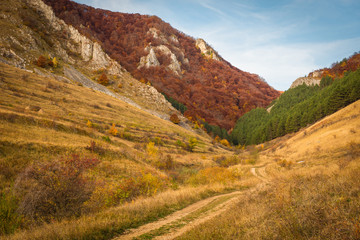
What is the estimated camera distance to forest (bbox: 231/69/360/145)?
5796 centimetres

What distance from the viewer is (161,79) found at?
12638 cm

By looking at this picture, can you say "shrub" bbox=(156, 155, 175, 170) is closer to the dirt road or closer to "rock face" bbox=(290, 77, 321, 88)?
the dirt road

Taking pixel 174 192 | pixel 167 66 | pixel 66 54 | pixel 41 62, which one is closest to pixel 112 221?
pixel 174 192

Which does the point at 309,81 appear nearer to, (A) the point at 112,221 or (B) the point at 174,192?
(B) the point at 174,192

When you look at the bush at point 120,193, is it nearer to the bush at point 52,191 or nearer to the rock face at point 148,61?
the bush at point 52,191

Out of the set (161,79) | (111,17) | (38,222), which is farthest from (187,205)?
(111,17)

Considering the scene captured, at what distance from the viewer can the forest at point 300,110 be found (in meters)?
58.0

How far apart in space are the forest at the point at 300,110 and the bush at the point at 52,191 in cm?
7440

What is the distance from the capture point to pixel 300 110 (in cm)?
7900

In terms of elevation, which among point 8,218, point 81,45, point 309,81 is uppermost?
point 309,81

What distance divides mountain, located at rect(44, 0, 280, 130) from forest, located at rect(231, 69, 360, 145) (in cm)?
2172

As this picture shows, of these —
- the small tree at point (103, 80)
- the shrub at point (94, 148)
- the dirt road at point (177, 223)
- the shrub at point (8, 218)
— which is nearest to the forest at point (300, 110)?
the dirt road at point (177, 223)

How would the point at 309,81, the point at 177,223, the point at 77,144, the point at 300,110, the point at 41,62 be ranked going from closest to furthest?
the point at 177,223 → the point at 77,144 → the point at 41,62 → the point at 300,110 → the point at 309,81

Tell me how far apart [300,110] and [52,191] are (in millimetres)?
94659
